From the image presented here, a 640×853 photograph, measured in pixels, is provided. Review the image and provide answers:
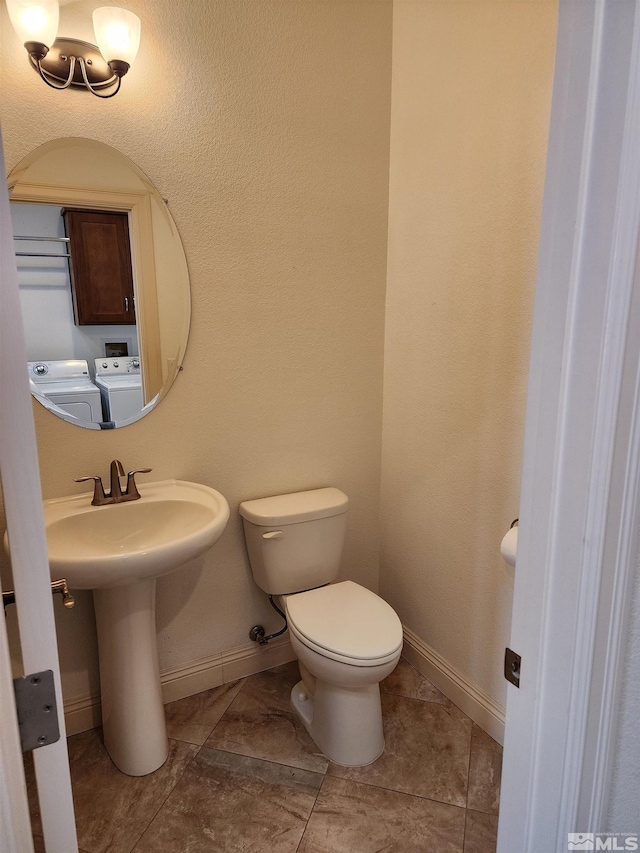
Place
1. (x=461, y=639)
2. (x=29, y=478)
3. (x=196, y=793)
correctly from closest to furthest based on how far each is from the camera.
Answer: (x=29, y=478), (x=196, y=793), (x=461, y=639)

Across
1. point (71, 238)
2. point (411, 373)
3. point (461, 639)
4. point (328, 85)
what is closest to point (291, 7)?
point (328, 85)

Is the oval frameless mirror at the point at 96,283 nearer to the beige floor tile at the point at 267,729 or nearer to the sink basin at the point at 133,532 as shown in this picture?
the sink basin at the point at 133,532

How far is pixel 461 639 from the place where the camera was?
6.27 ft

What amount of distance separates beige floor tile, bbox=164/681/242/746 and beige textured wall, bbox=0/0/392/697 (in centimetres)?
16

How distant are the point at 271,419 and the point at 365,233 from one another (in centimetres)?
80

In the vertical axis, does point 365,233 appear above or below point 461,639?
above

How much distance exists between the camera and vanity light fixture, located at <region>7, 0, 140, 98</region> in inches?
54.9

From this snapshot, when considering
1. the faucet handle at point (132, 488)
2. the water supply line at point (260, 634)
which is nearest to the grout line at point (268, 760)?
the water supply line at point (260, 634)

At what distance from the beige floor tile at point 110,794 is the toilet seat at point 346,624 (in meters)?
0.58

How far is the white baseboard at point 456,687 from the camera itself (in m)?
1.77

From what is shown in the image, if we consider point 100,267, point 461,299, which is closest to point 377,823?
point 461,299

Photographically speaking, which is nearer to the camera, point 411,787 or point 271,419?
point 411,787

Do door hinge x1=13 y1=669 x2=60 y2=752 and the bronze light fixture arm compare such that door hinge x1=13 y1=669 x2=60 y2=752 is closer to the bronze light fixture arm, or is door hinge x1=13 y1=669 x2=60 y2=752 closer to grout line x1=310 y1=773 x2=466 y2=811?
grout line x1=310 y1=773 x2=466 y2=811

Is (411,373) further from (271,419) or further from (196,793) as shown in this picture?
(196,793)
